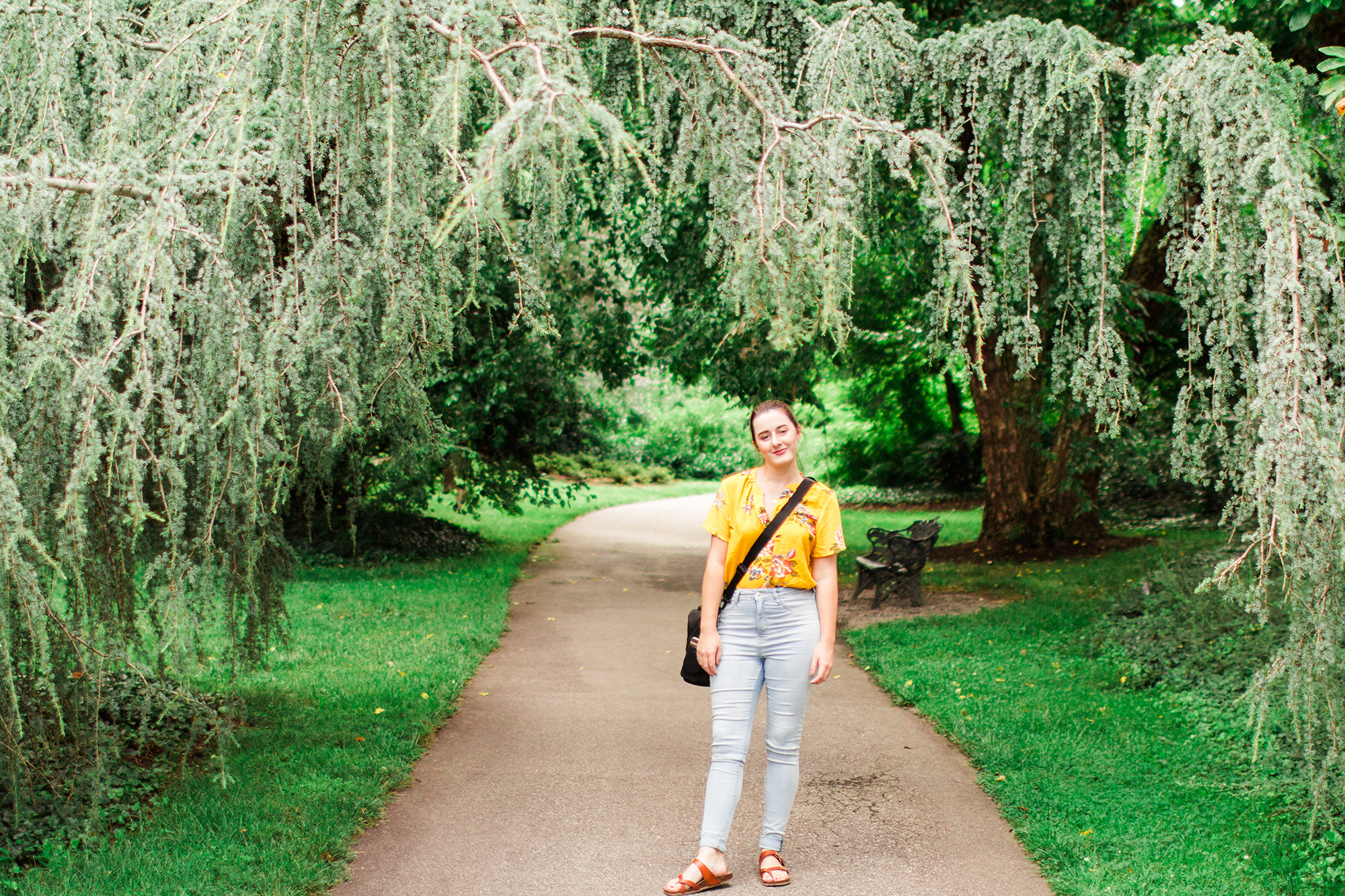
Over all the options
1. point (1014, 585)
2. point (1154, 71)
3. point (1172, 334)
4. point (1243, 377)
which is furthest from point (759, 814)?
point (1172, 334)

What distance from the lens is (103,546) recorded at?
4160 mm

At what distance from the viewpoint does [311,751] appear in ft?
18.4

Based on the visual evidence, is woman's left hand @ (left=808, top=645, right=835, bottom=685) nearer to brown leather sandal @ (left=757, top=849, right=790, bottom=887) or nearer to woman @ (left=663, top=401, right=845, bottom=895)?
woman @ (left=663, top=401, right=845, bottom=895)

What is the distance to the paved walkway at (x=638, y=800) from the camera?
13.9 feet

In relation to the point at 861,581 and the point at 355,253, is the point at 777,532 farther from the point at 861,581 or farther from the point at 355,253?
the point at 861,581

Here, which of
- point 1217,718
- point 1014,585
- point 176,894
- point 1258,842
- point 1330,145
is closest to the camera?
point 176,894

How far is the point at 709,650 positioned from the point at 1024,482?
444 inches

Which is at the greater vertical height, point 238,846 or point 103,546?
point 103,546

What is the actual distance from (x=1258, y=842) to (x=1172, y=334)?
8770mm

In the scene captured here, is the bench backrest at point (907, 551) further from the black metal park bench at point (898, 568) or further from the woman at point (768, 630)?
the woman at point (768, 630)

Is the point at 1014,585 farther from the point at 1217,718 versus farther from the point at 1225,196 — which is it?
the point at 1225,196

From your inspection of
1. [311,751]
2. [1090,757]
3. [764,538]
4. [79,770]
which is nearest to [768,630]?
[764,538]

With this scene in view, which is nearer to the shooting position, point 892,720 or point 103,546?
point 103,546

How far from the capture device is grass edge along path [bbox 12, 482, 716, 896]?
4086 mm
